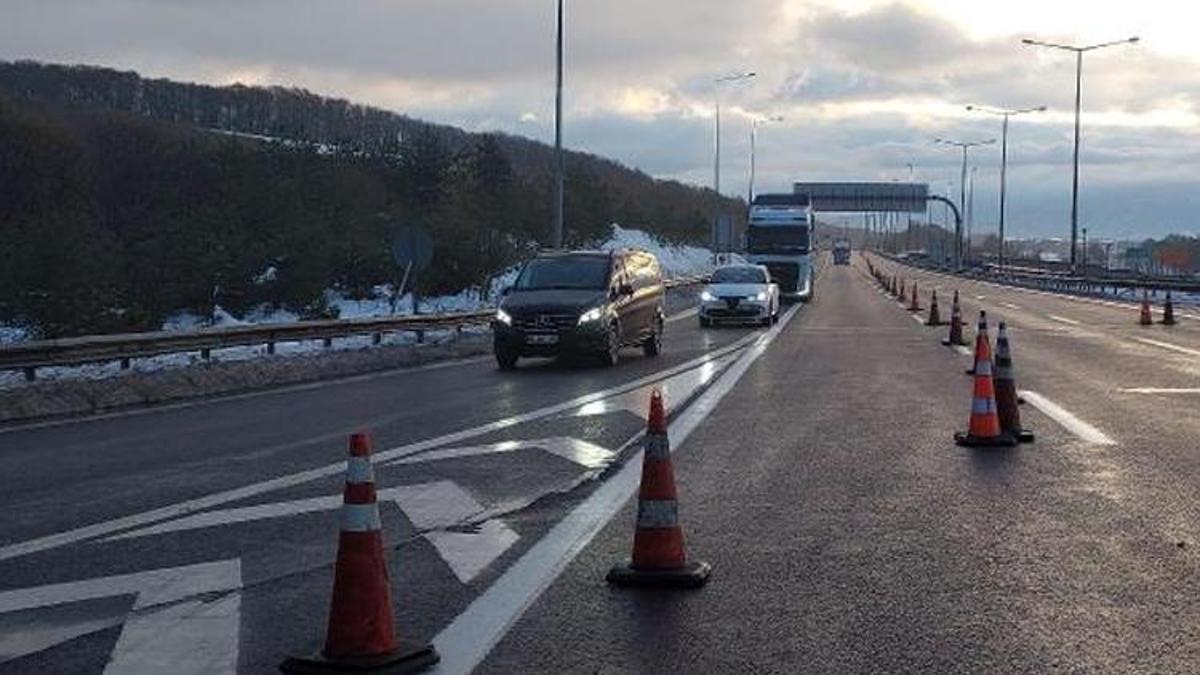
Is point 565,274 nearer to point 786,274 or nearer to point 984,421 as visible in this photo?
point 984,421

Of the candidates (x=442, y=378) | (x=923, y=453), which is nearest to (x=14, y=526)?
(x=923, y=453)

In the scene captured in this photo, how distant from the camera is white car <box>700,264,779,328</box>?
120ft

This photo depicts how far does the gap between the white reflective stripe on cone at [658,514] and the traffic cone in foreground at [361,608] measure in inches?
70.0

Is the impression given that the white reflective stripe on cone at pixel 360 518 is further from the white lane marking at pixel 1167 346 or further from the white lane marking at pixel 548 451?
the white lane marking at pixel 1167 346

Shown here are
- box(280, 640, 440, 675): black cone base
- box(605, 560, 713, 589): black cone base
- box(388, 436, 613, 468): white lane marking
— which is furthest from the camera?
box(388, 436, 613, 468): white lane marking

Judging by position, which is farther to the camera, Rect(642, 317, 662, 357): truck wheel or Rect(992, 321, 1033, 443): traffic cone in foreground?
Rect(642, 317, 662, 357): truck wheel

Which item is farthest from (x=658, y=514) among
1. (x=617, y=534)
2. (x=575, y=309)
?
(x=575, y=309)

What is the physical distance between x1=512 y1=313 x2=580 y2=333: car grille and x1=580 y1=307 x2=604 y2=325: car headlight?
0.30ft

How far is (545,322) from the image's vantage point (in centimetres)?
2275

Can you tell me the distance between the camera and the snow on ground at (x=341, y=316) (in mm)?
23688

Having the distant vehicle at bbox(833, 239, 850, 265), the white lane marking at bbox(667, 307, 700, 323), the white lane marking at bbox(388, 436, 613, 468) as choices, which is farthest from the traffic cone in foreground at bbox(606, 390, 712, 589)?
the distant vehicle at bbox(833, 239, 850, 265)

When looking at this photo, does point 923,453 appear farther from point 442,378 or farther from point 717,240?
point 717,240

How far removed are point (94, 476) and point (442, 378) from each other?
33.8 feet

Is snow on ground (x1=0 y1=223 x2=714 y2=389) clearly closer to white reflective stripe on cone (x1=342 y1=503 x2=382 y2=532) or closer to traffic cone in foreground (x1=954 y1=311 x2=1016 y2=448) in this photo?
traffic cone in foreground (x1=954 y1=311 x2=1016 y2=448)
